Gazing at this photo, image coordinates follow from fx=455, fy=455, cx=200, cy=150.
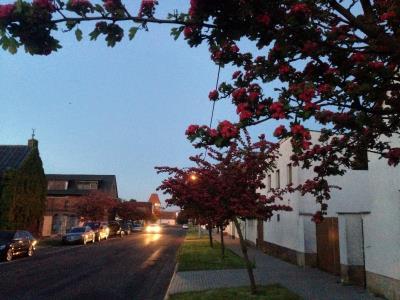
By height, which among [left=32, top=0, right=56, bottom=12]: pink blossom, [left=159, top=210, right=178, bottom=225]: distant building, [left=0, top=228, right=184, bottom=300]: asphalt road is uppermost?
[left=159, top=210, right=178, bottom=225]: distant building

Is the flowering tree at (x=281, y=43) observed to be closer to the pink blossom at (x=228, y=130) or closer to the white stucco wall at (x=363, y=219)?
the pink blossom at (x=228, y=130)

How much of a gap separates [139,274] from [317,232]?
23.6 feet

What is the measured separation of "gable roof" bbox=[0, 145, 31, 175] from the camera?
38.5m

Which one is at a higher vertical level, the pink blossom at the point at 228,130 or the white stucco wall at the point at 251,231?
the pink blossom at the point at 228,130

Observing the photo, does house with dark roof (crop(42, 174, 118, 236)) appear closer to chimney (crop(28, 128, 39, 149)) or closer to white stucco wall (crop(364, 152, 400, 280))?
chimney (crop(28, 128, 39, 149))

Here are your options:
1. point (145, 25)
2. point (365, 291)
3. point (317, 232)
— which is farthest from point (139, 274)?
point (145, 25)

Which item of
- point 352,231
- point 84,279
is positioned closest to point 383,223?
point 352,231

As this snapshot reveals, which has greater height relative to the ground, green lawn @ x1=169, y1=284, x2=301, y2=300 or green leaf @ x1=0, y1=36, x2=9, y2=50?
green leaf @ x1=0, y1=36, x2=9, y2=50

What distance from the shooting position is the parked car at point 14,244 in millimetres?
21938

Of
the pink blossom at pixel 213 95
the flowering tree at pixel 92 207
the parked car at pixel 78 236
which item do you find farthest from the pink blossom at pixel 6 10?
the flowering tree at pixel 92 207

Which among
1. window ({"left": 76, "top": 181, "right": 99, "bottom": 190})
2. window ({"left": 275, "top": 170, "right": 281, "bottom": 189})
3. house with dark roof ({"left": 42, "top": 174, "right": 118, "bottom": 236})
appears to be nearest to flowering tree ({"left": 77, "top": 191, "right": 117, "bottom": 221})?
house with dark roof ({"left": 42, "top": 174, "right": 118, "bottom": 236})

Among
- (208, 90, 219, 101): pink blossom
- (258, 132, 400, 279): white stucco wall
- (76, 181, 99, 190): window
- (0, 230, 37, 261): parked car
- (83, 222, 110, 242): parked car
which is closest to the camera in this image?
(208, 90, 219, 101): pink blossom

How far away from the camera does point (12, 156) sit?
→ 1588 inches

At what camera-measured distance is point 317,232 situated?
18109mm
